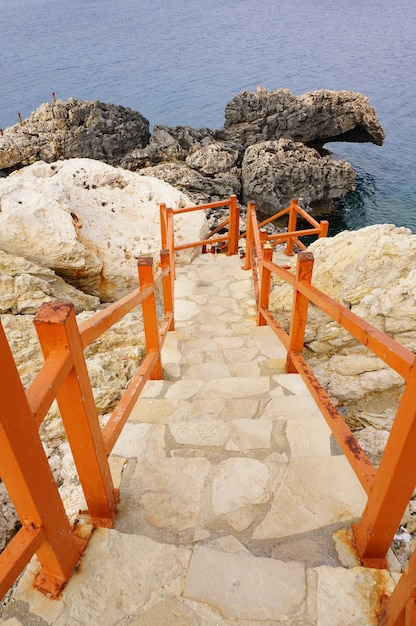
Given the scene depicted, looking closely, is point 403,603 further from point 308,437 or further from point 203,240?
point 203,240

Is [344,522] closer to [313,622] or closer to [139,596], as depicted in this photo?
[313,622]

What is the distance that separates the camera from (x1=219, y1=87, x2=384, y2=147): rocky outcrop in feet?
74.3

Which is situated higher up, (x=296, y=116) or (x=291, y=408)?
(x=291, y=408)

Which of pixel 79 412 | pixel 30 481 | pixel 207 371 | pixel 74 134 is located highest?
pixel 30 481

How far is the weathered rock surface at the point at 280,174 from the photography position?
17.2m

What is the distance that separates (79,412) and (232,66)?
75751 millimetres

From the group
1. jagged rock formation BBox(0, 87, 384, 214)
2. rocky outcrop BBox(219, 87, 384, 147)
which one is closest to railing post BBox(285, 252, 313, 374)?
jagged rock formation BBox(0, 87, 384, 214)

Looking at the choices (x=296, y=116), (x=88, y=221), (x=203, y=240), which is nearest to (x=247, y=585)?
(x=203, y=240)

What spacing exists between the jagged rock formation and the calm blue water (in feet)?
9.08

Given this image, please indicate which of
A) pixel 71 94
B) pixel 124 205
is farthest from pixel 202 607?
pixel 71 94

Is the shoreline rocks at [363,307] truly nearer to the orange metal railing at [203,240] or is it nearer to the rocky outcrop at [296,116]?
the orange metal railing at [203,240]

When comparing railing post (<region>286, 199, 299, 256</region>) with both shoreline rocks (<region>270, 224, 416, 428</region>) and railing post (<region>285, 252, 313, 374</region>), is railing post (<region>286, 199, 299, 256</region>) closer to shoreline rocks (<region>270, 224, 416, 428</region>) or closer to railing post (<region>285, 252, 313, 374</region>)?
shoreline rocks (<region>270, 224, 416, 428</region>)

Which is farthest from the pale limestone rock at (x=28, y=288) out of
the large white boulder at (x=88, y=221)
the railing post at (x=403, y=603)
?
the railing post at (x=403, y=603)

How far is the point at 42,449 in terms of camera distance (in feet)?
4.36
